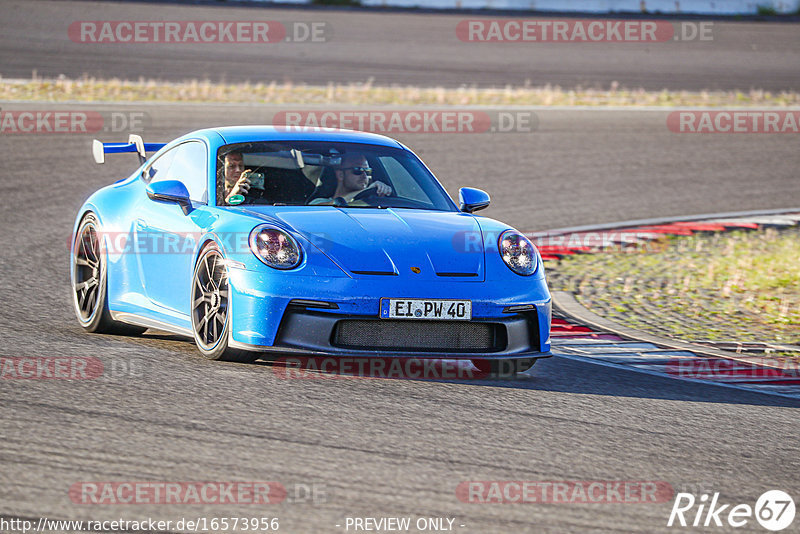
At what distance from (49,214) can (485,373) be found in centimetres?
749

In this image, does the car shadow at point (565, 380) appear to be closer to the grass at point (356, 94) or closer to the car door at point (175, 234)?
the car door at point (175, 234)

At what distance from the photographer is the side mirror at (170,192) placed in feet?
23.3

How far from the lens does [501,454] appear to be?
16.8 ft

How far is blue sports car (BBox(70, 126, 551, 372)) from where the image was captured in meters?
6.34

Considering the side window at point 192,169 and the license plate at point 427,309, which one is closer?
the license plate at point 427,309

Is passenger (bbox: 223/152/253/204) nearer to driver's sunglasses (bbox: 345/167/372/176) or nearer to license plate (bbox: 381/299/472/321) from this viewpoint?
driver's sunglasses (bbox: 345/167/372/176)

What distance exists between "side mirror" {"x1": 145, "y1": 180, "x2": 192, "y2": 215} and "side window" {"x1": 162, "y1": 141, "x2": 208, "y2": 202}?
19 centimetres

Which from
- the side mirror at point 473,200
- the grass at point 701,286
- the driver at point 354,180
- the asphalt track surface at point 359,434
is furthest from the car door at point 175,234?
the grass at point 701,286

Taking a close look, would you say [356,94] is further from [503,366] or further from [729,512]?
[729,512]

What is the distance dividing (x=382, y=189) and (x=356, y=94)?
18.5 metres

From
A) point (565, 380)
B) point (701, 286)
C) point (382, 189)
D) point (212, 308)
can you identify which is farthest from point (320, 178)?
point (701, 286)

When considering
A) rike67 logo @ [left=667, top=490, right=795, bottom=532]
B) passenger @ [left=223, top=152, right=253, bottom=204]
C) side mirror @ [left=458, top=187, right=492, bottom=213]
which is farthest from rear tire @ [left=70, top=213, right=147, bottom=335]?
rike67 logo @ [left=667, top=490, right=795, bottom=532]

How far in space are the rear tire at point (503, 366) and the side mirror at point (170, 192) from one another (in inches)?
74.5

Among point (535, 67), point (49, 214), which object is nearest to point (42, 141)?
point (49, 214)
